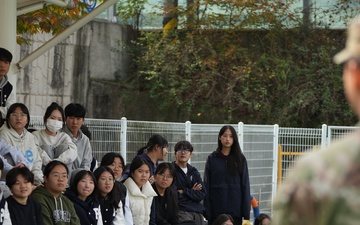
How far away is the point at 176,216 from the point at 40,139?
2074 millimetres

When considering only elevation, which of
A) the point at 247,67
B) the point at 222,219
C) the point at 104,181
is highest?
the point at 247,67

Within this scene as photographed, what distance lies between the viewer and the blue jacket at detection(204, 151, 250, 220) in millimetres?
10664

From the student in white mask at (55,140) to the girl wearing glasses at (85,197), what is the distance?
0.79 ft

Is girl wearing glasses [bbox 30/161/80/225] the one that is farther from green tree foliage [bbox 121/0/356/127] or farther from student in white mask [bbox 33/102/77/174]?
green tree foliage [bbox 121/0/356/127]

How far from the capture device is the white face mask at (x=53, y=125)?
8492mm

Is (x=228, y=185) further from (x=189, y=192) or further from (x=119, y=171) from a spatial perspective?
(x=119, y=171)

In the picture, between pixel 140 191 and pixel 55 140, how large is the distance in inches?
46.8

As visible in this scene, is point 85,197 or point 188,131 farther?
point 188,131

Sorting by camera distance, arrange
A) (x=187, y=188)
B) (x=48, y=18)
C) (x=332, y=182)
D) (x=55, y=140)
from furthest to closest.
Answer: (x=48, y=18)
(x=187, y=188)
(x=55, y=140)
(x=332, y=182)

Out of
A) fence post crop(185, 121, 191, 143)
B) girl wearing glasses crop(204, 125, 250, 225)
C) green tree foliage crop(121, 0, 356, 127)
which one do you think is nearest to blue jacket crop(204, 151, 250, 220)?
girl wearing glasses crop(204, 125, 250, 225)

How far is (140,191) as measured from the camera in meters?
9.41

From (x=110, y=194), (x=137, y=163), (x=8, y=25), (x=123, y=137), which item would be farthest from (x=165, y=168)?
(x=123, y=137)

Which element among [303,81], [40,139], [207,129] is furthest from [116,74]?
[40,139]

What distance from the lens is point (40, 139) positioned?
8.57 metres
